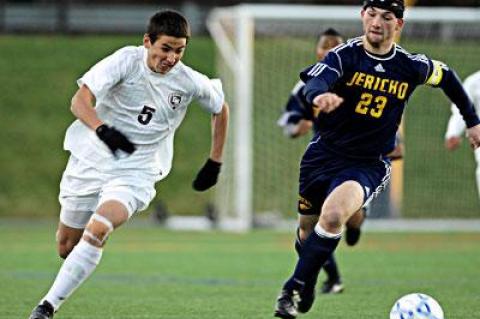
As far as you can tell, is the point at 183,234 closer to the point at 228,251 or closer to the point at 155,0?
the point at 228,251

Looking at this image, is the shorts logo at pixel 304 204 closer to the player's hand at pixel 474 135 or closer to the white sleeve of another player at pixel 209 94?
the white sleeve of another player at pixel 209 94

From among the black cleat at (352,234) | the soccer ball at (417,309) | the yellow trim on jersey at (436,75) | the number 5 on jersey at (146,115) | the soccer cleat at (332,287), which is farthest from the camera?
the black cleat at (352,234)

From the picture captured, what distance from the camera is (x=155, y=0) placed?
107ft

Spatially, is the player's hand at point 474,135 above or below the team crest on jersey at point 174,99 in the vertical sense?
below

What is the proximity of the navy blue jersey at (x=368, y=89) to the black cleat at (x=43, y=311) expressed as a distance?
7.17 feet

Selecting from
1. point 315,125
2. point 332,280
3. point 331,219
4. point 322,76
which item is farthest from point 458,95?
point 332,280

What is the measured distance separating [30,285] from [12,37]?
20139mm

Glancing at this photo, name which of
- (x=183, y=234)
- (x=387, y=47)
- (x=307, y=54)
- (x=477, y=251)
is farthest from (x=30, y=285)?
(x=307, y=54)

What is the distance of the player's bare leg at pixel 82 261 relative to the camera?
7.39 metres

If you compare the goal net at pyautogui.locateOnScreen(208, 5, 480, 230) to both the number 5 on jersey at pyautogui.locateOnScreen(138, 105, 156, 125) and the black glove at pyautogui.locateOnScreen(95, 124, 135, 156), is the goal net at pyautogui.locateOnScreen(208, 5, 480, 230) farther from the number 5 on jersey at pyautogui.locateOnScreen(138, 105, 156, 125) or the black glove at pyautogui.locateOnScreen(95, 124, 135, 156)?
the black glove at pyautogui.locateOnScreen(95, 124, 135, 156)

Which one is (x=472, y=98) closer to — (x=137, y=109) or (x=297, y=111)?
(x=297, y=111)

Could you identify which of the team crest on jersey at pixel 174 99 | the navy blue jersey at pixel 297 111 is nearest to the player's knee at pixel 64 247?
the team crest on jersey at pixel 174 99

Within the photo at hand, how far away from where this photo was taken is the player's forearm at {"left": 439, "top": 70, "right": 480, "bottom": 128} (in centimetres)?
848

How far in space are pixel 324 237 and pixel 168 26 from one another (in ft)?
5.41
